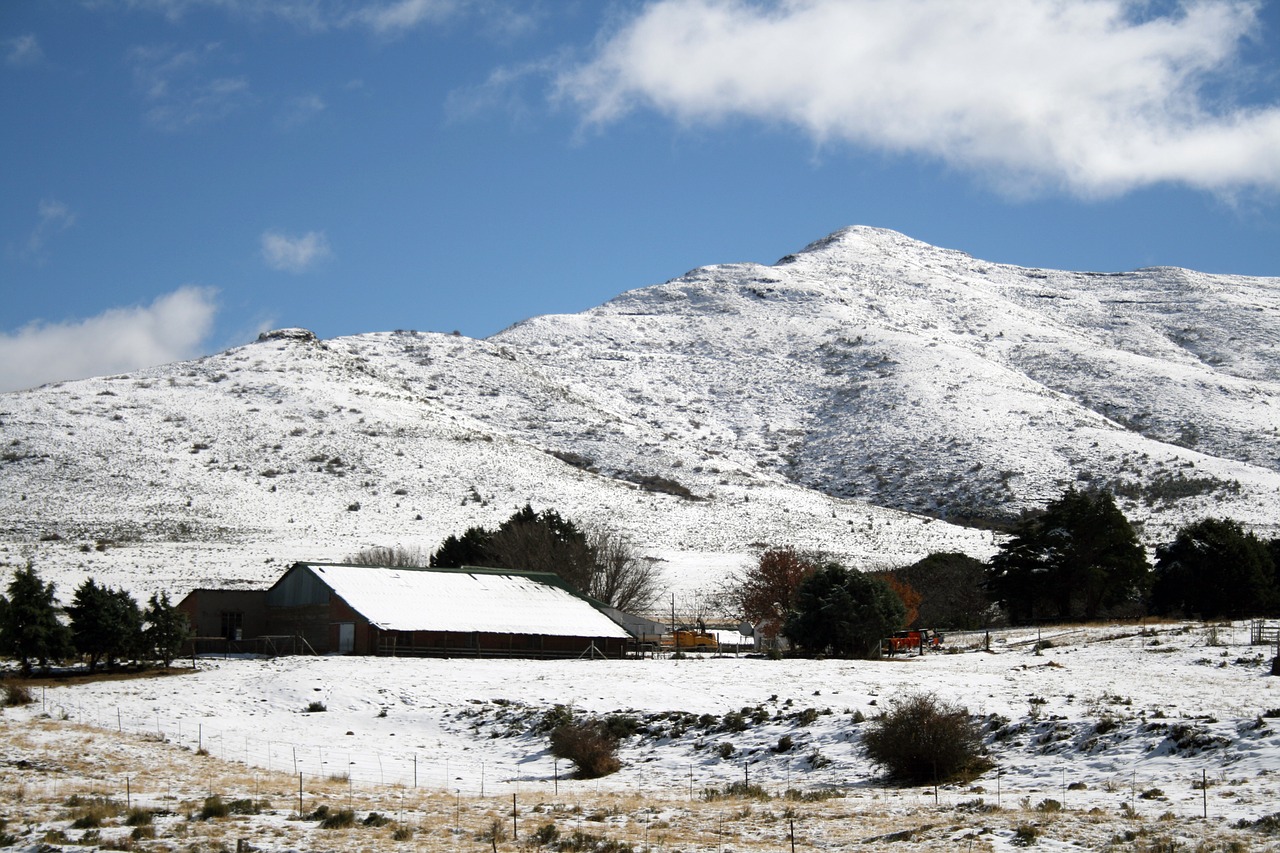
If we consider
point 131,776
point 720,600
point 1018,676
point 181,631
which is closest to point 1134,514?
point 720,600

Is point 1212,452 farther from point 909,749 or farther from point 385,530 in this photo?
point 909,749

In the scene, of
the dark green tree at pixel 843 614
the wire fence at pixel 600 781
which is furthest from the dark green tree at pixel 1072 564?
the wire fence at pixel 600 781

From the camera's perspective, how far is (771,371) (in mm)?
143250

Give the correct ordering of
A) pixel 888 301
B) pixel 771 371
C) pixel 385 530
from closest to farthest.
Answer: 1. pixel 385 530
2. pixel 771 371
3. pixel 888 301

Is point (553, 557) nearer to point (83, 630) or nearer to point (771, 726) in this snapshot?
point (83, 630)

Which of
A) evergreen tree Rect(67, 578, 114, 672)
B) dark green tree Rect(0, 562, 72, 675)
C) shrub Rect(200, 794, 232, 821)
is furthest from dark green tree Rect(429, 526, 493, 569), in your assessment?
shrub Rect(200, 794, 232, 821)

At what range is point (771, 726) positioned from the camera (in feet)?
93.5

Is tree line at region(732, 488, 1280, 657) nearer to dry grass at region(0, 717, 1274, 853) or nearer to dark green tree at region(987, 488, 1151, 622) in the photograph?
dark green tree at region(987, 488, 1151, 622)

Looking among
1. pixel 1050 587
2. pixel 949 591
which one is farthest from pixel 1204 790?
pixel 949 591

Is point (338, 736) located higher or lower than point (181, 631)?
lower

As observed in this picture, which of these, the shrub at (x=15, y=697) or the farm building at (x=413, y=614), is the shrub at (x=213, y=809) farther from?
the farm building at (x=413, y=614)

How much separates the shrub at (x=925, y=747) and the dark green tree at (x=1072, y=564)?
115 ft

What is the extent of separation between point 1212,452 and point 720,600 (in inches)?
2544

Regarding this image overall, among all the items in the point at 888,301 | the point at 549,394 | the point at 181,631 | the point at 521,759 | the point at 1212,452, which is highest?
the point at 888,301
